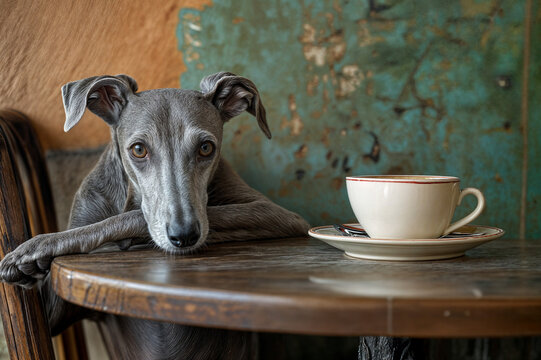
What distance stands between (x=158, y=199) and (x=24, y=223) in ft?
1.65

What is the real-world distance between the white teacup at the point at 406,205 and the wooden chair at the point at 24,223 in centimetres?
85

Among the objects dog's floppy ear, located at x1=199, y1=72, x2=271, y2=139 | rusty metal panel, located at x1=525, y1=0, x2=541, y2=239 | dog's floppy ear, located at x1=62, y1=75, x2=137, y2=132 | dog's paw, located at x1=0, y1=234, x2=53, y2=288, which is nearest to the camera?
dog's paw, located at x1=0, y1=234, x2=53, y2=288

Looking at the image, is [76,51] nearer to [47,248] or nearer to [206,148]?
[206,148]

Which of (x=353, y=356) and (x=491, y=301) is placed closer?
(x=491, y=301)

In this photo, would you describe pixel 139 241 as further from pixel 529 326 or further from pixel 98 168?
pixel 529 326

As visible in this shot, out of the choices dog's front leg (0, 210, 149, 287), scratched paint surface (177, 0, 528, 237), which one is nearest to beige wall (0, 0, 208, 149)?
scratched paint surface (177, 0, 528, 237)

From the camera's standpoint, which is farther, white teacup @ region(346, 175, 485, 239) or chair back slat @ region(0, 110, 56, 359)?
chair back slat @ region(0, 110, 56, 359)

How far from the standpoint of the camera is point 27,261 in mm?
1060

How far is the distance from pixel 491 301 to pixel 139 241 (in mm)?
806

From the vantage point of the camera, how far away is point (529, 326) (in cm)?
63

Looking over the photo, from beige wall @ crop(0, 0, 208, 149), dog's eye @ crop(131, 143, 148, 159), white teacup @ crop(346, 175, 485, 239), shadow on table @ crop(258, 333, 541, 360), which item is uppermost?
beige wall @ crop(0, 0, 208, 149)

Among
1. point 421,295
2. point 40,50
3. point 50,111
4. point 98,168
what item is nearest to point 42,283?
A: point 98,168

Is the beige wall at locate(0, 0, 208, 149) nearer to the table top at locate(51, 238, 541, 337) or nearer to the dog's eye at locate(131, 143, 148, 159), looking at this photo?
the dog's eye at locate(131, 143, 148, 159)

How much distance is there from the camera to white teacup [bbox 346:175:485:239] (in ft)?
3.13
